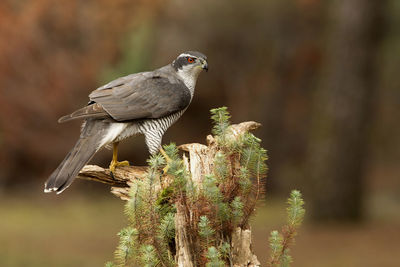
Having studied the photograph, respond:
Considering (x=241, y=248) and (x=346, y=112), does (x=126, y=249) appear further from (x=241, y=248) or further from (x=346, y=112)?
(x=346, y=112)

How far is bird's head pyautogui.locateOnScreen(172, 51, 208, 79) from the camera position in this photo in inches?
191

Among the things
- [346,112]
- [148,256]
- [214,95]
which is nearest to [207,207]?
[148,256]

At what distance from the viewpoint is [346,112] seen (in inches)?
439

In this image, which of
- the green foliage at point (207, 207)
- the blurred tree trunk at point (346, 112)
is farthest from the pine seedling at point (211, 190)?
the blurred tree trunk at point (346, 112)

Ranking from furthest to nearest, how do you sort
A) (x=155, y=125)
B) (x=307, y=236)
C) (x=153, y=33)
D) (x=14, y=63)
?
(x=153, y=33) < (x=14, y=63) < (x=307, y=236) < (x=155, y=125)

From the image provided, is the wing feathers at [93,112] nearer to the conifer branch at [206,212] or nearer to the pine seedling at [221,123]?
the conifer branch at [206,212]

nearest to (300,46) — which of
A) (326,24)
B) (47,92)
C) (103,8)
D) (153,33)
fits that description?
(326,24)

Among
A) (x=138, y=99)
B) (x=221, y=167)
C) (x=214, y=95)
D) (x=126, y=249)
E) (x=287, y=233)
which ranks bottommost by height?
(x=126, y=249)

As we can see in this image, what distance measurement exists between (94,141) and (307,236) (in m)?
7.04

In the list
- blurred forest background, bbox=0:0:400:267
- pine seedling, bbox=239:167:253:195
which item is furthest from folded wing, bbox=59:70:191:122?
blurred forest background, bbox=0:0:400:267

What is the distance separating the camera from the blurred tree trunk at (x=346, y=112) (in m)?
11.0

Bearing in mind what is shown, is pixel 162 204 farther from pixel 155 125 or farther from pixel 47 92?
pixel 47 92

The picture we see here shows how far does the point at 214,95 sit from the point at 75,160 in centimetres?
1281

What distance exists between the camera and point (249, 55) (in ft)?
55.7
